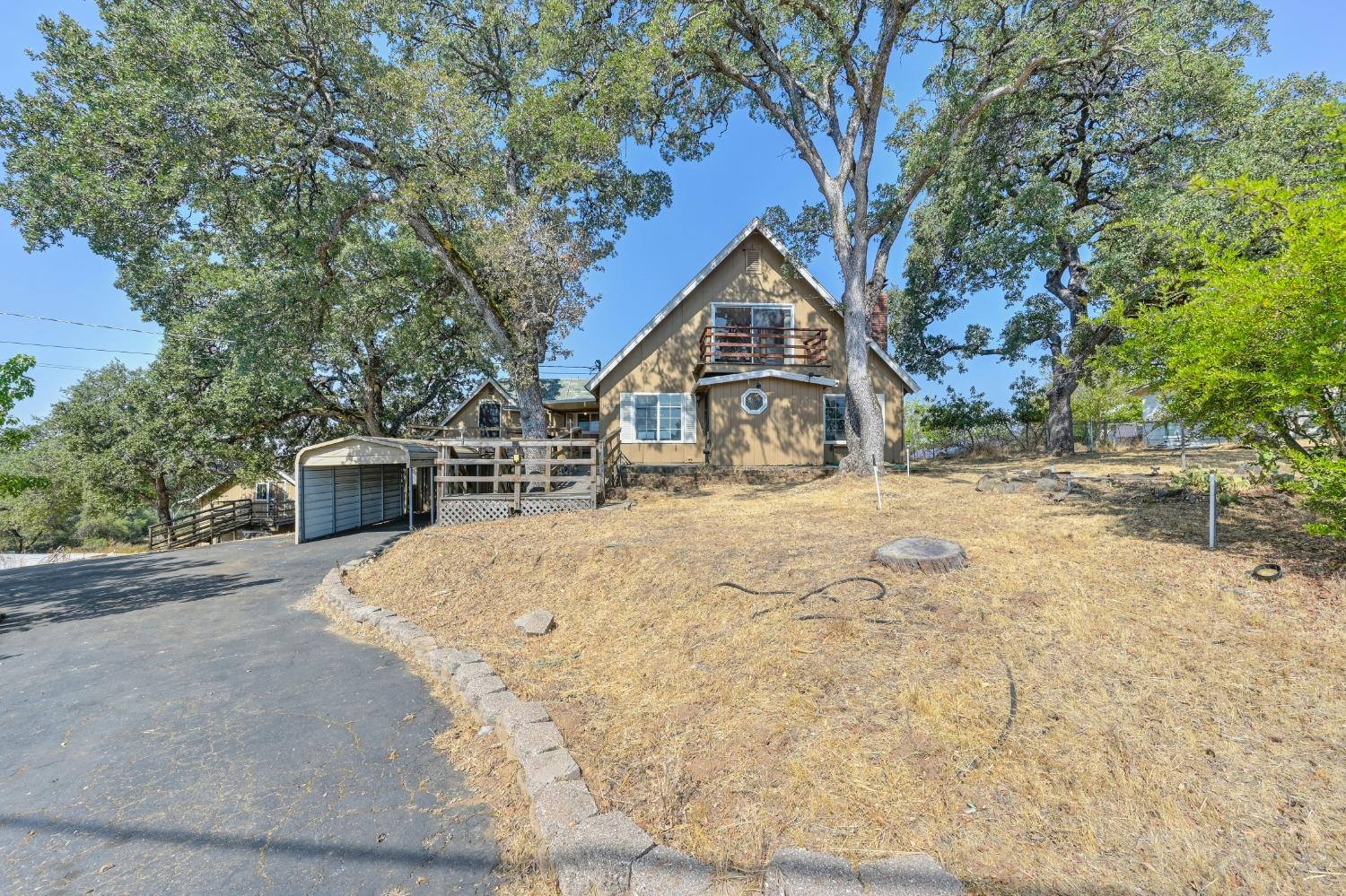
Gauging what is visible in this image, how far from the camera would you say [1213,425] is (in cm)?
561

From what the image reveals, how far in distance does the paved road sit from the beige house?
11.4 metres

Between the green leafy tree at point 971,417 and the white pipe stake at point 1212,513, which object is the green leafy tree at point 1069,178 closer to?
the green leafy tree at point 971,417

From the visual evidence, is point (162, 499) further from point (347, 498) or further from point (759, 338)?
point (759, 338)

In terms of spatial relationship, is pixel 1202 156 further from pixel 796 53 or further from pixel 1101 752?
pixel 1101 752

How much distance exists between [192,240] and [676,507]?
13471 millimetres

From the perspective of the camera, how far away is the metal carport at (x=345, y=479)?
526 inches

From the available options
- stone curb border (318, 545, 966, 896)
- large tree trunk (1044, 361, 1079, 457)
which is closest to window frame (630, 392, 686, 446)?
stone curb border (318, 545, 966, 896)

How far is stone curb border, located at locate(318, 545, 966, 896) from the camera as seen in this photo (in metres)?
2.15

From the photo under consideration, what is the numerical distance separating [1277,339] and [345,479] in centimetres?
1911

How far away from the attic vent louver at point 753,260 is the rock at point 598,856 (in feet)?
56.8

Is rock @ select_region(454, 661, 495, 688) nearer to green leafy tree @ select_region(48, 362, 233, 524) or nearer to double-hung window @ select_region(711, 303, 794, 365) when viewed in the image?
double-hung window @ select_region(711, 303, 794, 365)

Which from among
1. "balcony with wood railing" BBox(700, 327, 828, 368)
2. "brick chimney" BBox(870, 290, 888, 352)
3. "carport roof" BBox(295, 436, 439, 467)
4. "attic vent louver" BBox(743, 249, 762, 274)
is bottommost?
"carport roof" BBox(295, 436, 439, 467)

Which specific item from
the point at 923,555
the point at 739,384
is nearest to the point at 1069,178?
the point at 739,384

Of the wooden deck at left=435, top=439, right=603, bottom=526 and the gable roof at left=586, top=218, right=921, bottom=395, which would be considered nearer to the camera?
the wooden deck at left=435, top=439, right=603, bottom=526
